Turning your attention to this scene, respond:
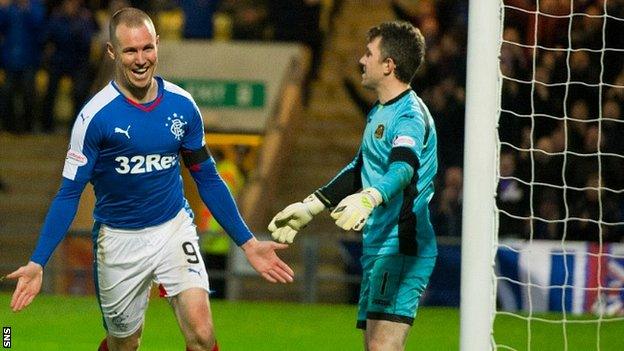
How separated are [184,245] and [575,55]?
825 cm

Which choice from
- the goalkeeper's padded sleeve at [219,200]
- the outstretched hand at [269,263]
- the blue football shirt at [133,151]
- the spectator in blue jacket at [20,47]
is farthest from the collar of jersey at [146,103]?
the spectator in blue jacket at [20,47]

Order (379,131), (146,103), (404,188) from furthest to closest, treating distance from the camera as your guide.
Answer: (146,103), (379,131), (404,188)

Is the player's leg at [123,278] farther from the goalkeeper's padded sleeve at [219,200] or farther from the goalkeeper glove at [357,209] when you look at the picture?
the goalkeeper glove at [357,209]

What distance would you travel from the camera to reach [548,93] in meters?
14.8

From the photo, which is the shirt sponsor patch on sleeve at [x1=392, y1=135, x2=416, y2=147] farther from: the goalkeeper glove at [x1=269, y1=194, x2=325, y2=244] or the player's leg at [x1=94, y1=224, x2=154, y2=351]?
the player's leg at [x1=94, y1=224, x2=154, y2=351]

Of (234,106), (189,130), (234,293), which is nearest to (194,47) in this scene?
(234,106)

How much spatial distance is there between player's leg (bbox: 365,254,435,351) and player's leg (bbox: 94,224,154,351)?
1.13m

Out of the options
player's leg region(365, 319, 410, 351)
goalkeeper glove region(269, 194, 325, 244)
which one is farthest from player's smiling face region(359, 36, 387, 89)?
player's leg region(365, 319, 410, 351)

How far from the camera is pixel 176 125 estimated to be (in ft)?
22.4

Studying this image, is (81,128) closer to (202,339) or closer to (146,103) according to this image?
(146,103)

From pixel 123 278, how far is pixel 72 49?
12051 mm

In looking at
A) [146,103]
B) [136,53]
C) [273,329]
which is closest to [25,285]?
[146,103]

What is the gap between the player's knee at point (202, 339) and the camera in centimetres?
662

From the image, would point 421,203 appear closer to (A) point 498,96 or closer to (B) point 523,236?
(A) point 498,96
